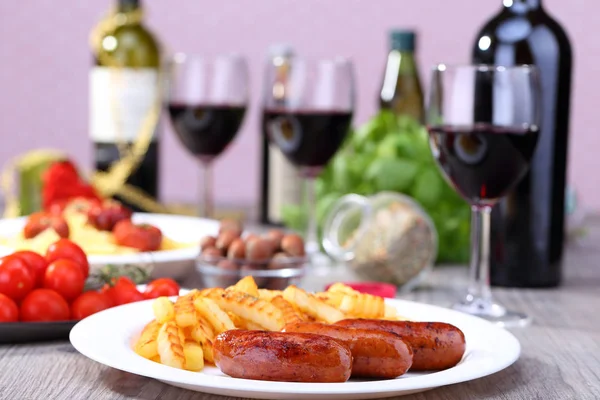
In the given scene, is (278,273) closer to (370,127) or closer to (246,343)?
(246,343)

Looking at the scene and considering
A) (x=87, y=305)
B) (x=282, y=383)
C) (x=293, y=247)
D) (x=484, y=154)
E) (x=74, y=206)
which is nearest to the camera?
(x=282, y=383)

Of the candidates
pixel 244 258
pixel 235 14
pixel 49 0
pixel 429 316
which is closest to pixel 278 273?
pixel 244 258

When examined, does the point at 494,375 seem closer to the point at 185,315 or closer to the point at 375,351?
the point at 375,351

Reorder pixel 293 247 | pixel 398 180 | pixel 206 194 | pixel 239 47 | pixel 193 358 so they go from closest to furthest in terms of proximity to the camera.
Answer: pixel 193 358 < pixel 293 247 < pixel 398 180 < pixel 206 194 < pixel 239 47

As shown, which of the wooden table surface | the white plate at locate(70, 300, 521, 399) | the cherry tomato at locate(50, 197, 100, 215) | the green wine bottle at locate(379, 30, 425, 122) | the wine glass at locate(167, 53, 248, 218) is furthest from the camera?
the green wine bottle at locate(379, 30, 425, 122)

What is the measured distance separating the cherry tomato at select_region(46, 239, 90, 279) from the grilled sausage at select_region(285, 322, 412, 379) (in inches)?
16.9

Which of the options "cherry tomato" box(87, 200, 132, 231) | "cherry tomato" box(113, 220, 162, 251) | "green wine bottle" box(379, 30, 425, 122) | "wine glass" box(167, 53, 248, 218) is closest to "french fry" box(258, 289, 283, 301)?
"cherry tomato" box(113, 220, 162, 251)

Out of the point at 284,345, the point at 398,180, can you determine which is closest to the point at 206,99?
the point at 398,180

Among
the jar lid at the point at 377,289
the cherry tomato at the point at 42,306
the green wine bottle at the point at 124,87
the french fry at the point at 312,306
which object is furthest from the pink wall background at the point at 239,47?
the french fry at the point at 312,306

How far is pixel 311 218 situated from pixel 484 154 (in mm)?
600

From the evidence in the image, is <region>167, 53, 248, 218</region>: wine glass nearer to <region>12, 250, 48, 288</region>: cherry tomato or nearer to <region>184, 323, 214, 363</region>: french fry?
<region>12, 250, 48, 288</region>: cherry tomato

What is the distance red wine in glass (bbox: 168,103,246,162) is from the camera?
Answer: 81.6 inches

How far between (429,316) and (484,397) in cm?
23

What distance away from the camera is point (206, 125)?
2.09 metres
